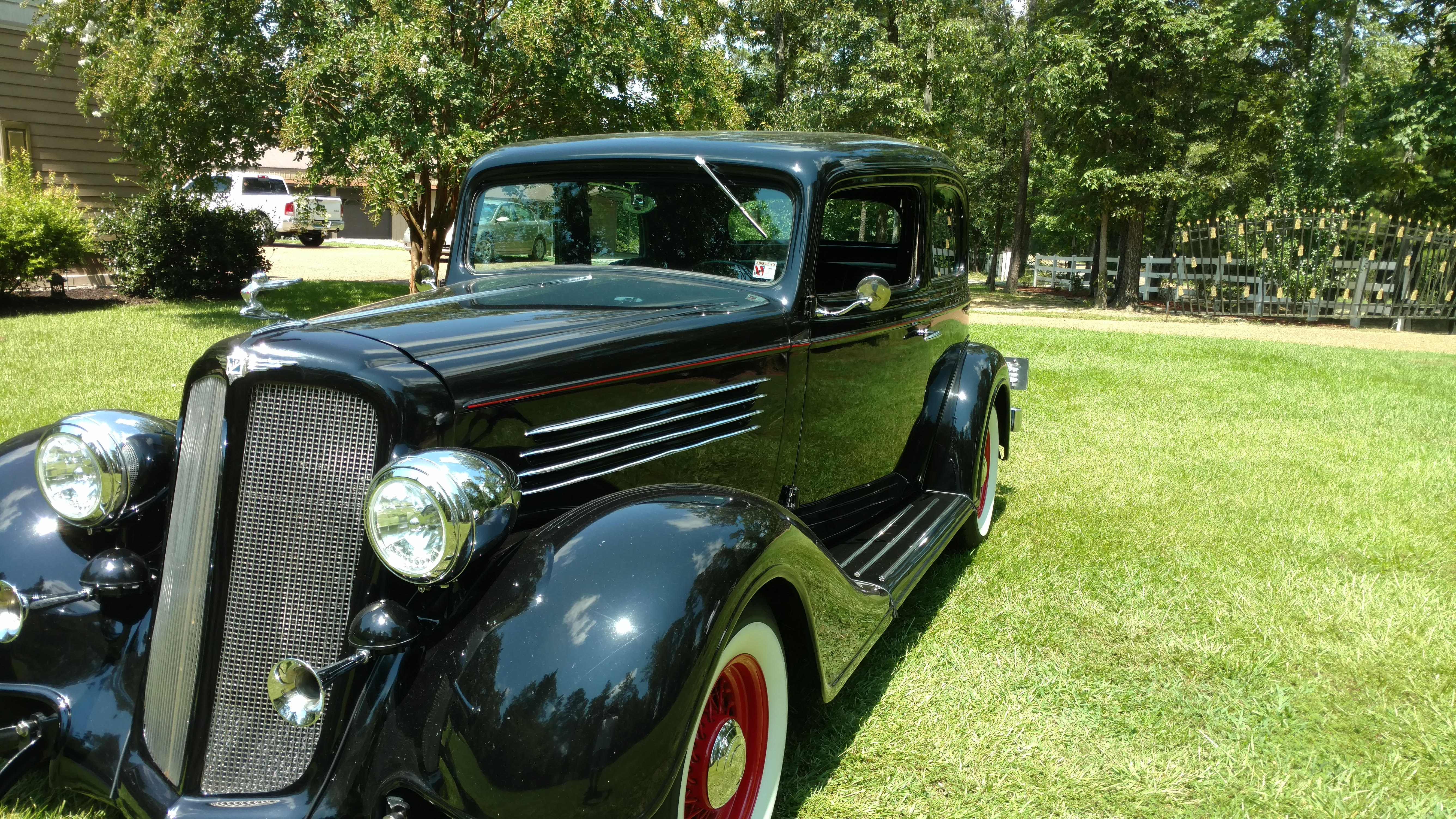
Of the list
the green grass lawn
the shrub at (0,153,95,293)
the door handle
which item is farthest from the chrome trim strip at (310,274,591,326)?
the shrub at (0,153,95,293)

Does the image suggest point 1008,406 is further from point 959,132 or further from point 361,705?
point 959,132

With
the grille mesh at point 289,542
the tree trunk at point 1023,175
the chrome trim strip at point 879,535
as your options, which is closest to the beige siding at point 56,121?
the chrome trim strip at point 879,535

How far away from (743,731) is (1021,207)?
23.8 meters

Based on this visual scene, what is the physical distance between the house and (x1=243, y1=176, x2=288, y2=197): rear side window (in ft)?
51.2

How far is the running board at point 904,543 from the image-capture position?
3.03m

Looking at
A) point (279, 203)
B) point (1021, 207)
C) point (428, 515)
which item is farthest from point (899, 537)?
point (279, 203)

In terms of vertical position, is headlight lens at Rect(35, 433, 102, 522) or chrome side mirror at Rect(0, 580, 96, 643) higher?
headlight lens at Rect(35, 433, 102, 522)

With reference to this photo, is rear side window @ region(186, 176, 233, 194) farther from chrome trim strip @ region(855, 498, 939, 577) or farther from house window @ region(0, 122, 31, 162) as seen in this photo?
chrome trim strip @ region(855, 498, 939, 577)

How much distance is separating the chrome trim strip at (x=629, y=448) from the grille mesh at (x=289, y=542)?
39cm

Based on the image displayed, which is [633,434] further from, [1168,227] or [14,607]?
[1168,227]

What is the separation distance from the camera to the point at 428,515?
174 centimetres

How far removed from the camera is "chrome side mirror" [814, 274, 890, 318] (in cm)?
313

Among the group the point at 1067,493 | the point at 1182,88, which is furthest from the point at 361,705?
the point at 1182,88

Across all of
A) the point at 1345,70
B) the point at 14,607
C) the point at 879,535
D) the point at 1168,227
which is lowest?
the point at 879,535
